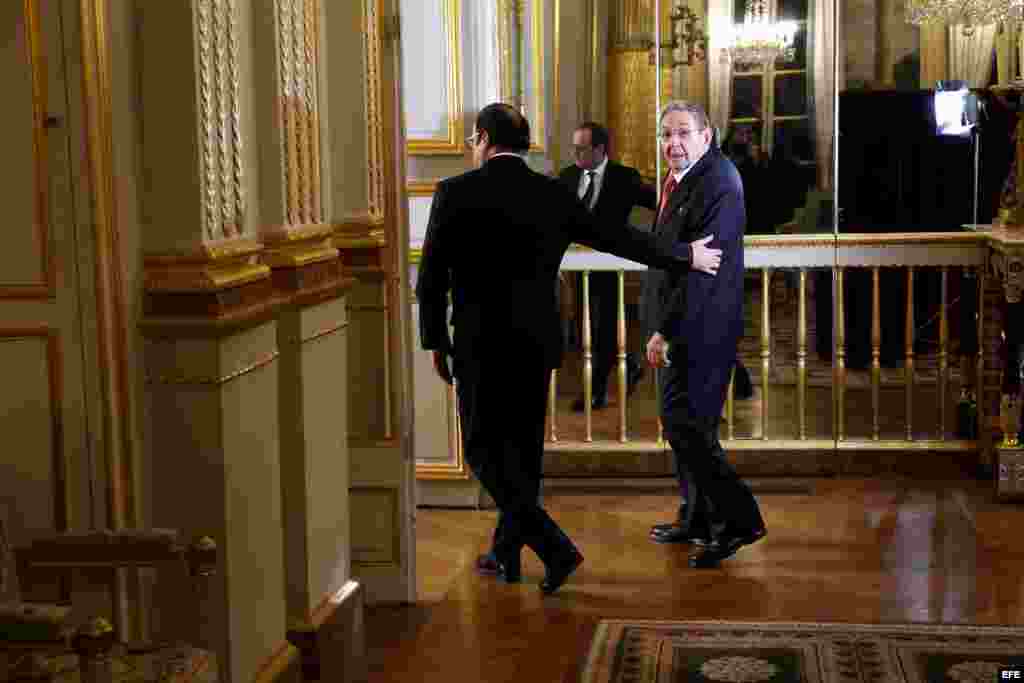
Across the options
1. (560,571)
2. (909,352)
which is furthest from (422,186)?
(909,352)

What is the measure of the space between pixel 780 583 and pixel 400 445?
127 cm

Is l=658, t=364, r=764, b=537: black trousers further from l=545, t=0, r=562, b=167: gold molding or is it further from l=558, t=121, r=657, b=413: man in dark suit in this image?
l=545, t=0, r=562, b=167: gold molding

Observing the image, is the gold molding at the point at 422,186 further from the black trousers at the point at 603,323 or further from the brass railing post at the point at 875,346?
the brass railing post at the point at 875,346

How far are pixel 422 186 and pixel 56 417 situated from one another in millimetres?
3045

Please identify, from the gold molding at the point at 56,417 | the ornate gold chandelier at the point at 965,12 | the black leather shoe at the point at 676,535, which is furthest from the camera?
the ornate gold chandelier at the point at 965,12

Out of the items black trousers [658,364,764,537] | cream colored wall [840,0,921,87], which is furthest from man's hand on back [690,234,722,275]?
cream colored wall [840,0,921,87]

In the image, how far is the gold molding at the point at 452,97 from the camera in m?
5.63

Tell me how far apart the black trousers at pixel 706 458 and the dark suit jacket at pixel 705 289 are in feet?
0.11

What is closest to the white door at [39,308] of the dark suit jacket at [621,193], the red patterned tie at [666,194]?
the red patterned tie at [666,194]

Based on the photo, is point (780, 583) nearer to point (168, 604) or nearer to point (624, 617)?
point (624, 617)

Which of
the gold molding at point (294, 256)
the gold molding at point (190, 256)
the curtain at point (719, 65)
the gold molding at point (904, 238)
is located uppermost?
the curtain at point (719, 65)

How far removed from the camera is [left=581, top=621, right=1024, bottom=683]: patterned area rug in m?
3.79

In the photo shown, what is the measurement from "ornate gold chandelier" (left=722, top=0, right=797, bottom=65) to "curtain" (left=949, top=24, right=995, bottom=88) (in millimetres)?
839

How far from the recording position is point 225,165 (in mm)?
3068
